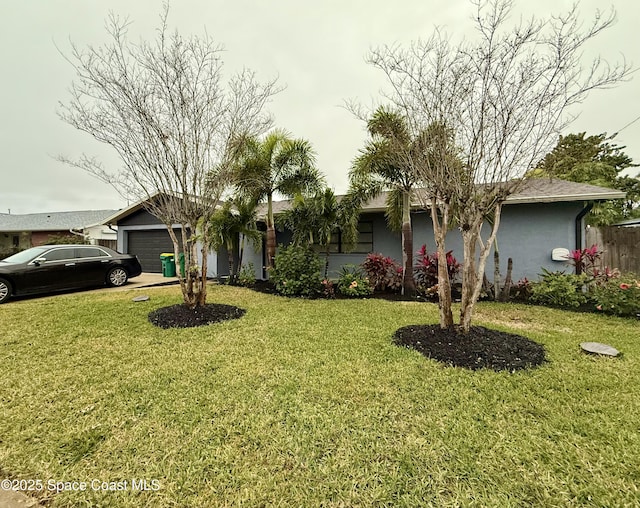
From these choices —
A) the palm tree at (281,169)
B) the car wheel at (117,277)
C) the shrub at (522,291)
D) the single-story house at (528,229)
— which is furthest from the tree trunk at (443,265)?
the car wheel at (117,277)

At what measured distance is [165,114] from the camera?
16.8ft

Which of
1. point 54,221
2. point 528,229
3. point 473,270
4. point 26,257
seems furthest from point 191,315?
point 54,221

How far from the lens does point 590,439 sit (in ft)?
7.02

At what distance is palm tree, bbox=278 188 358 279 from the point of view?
789 cm

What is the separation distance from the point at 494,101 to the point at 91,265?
1037 cm

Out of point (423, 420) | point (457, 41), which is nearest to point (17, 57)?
point (457, 41)

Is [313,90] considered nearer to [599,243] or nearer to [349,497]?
[349,497]

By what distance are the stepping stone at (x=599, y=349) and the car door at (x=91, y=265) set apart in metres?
11.2

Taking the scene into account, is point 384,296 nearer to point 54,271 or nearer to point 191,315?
point 191,315

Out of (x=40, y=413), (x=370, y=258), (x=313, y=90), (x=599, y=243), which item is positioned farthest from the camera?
(x=599, y=243)

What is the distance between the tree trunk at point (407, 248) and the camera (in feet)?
24.0

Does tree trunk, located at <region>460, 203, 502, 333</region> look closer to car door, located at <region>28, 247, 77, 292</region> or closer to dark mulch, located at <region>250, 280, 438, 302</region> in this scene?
dark mulch, located at <region>250, 280, 438, 302</region>

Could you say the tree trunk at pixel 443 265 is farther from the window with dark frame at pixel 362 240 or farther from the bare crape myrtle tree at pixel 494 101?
the window with dark frame at pixel 362 240

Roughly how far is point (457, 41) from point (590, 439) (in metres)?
4.64
